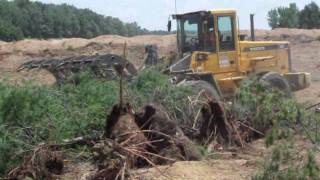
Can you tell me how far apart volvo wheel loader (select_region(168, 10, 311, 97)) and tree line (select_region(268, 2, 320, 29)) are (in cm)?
3629

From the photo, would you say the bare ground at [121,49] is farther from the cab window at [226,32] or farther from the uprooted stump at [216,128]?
the uprooted stump at [216,128]

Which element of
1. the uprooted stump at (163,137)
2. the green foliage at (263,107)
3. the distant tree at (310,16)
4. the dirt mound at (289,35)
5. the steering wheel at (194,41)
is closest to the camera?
the uprooted stump at (163,137)

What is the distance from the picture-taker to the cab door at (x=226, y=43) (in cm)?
1670

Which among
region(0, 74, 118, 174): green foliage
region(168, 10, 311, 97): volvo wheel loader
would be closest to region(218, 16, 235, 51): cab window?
region(168, 10, 311, 97): volvo wheel loader

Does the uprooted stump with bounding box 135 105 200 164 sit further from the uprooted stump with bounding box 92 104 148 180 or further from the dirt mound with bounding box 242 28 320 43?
the dirt mound with bounding box 242 28 320 43

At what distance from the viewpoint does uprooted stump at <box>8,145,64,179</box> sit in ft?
28.6

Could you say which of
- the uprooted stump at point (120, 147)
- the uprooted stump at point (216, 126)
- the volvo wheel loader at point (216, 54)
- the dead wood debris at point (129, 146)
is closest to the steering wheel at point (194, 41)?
the volvo wheel loader at point (216, 54)

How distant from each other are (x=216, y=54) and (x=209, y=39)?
46 centimetres

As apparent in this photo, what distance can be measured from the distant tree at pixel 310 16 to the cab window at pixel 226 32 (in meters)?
37.2

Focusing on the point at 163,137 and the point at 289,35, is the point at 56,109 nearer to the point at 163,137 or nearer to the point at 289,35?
the point at 163,137

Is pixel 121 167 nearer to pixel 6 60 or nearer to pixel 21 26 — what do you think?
pixel 6 60

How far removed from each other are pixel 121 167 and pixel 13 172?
65.1 inches

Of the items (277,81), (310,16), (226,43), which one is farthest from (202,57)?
(310,16)

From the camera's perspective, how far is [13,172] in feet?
28.7
